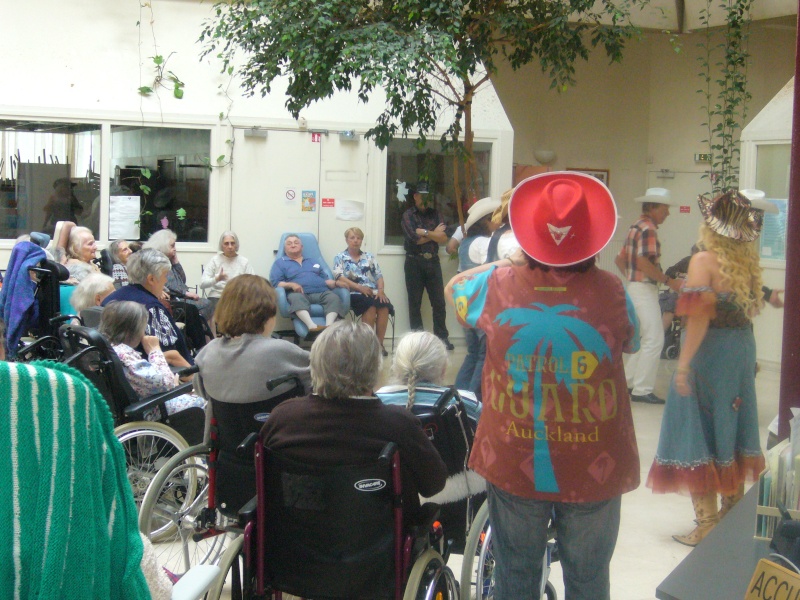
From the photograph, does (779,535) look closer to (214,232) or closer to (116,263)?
(116,263)

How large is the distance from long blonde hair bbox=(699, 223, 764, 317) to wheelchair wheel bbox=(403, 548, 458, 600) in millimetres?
1716

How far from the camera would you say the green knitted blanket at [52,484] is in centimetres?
119

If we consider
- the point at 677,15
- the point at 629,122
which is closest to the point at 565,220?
the point at 677,15

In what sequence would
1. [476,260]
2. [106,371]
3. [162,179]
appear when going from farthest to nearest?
[162,179] → [476,260] → [106,371]

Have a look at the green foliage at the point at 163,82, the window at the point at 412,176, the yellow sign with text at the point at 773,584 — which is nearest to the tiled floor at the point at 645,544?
the yellow sign with text at the point at 773,584

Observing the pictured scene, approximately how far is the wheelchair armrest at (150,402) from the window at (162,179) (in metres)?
5.18

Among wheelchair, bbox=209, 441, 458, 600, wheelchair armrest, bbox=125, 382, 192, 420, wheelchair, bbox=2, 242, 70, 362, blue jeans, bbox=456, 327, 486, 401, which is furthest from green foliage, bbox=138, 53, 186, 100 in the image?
wheelchair, bbox=209, 441, 458, 600

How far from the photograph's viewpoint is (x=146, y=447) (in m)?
3.65

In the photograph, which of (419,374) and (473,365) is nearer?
(419,374)

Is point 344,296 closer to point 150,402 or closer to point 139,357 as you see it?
point 139,357

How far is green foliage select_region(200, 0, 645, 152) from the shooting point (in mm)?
5711

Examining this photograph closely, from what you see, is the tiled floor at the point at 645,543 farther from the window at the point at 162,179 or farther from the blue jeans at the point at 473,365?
the window at the point at 162,179

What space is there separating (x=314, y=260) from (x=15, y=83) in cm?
304

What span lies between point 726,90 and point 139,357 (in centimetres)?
711
